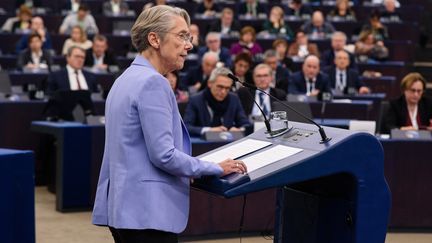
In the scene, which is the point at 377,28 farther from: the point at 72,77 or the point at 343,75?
the point at 72,77

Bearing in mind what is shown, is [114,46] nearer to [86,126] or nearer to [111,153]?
[86,126]

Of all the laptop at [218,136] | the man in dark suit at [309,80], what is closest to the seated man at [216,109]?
the laptop at [218,136]

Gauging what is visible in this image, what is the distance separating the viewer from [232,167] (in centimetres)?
312

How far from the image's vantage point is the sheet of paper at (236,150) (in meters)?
3.41

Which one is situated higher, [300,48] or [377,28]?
[377,28]

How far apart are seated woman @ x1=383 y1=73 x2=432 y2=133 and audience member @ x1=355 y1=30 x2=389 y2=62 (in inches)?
201

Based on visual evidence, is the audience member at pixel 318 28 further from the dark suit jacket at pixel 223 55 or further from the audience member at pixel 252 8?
the dark suit jacket at pixel 223 55

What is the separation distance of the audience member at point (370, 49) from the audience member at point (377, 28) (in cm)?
53

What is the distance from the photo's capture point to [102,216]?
3164 mm

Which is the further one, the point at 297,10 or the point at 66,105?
the point at 297,10

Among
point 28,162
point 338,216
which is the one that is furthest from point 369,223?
point 28,162

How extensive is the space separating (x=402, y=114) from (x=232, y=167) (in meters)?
5.30

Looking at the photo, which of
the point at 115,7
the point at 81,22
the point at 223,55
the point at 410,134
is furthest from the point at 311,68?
the point at 115,7

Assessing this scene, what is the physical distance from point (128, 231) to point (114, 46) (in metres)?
10.9
